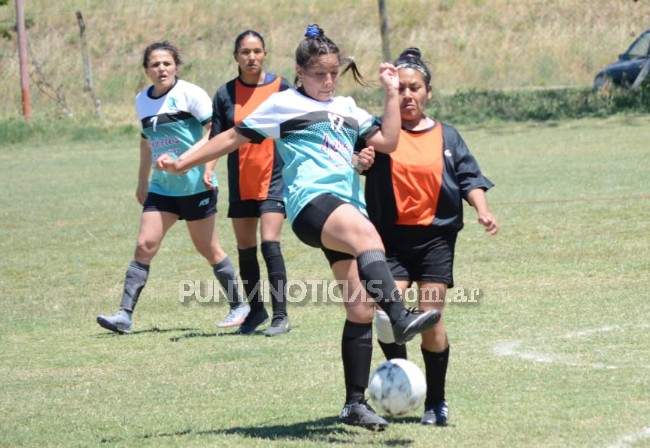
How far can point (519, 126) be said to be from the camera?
25.1 meters

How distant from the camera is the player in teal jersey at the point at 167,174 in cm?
843

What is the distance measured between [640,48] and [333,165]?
24.0m

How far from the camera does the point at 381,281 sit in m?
5.11

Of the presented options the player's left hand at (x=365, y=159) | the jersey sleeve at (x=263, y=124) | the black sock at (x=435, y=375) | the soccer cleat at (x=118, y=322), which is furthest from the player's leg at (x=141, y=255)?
the black sock at (x=435, y=375)

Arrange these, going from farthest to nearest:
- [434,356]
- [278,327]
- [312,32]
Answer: [278,327] < [312,32] < [434,356]

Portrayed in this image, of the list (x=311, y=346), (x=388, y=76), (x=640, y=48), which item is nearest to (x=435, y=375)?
(x=388, y=76)

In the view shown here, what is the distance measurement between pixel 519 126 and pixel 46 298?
1637 centimetres

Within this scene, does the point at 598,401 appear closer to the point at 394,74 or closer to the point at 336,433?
the point at 336,433

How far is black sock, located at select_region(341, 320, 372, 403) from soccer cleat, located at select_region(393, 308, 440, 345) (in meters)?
0.37

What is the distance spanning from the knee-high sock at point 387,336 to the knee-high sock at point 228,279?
321 cm

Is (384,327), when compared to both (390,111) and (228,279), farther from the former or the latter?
(228,279)

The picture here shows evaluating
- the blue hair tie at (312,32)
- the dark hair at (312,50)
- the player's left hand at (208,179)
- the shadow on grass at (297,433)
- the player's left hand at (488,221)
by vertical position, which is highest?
the blue hair tie at (312,32)

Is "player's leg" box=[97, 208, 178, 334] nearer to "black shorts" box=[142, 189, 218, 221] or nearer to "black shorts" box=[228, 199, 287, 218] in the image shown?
"black shorts" box=[142, 189, 218, 221]

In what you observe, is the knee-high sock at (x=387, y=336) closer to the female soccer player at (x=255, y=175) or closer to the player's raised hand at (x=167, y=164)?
the player's raised hand at (x=167, y=164)
